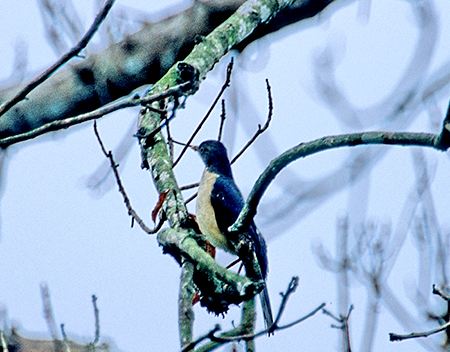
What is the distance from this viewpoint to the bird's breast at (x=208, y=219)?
4.34m

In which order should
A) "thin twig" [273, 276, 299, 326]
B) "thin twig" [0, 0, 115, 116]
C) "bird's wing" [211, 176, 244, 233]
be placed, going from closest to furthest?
"thin twig" [0, 0, 115, 116] → "thin twig" [273, 276, 299, 326] → "bird's wing" [211, 176, 244, 233]

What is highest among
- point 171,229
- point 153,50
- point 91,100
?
point 153,50

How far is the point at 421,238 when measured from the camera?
14.9 feet

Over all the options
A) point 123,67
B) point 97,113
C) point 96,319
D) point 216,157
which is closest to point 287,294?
point 97,113

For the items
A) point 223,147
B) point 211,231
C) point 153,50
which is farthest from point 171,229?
point 153,50

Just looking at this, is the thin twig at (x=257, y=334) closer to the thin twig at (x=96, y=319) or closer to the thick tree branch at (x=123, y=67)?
the thin twig at (x=96, y=319)

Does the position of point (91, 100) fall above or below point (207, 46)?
above

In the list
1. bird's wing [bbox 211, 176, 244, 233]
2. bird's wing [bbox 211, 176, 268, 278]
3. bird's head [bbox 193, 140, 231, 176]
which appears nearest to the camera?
bird's wing [bbox 211, 176, 268, 278]

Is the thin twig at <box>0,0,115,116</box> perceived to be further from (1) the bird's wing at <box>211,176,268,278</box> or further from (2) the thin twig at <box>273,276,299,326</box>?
(1) the bird's wing at <box>211,176,268,278</box>

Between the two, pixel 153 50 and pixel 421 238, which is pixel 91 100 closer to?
pixel 153 50

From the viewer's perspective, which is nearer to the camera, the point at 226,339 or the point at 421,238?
the point at 226,339

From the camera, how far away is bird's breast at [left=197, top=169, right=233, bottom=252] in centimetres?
434

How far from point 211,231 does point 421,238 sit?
1.87 metres

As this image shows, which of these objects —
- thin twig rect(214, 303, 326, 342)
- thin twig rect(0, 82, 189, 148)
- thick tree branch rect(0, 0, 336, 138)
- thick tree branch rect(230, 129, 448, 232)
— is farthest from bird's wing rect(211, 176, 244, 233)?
thin twig rect(0, 82, 189, 148)
